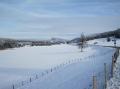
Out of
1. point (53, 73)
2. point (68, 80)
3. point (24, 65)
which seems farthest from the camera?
point (24, 65)

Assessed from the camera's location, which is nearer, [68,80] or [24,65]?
[68,80]

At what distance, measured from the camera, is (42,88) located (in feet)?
64.0

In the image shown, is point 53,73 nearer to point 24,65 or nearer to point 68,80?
point 68,80

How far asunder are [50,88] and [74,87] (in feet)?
6.66

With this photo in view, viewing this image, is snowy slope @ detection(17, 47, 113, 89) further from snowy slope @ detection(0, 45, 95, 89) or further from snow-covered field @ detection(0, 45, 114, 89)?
snowy slope @ detection(0, 45, 95, 89)

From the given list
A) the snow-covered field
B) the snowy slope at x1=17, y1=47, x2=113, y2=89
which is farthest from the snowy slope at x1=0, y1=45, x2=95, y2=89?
the snowy slope at x1=17, y1=47, x2=113, y2=89

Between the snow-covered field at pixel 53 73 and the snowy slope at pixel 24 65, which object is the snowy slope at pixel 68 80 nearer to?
the snow-covered field at pixel 53 73

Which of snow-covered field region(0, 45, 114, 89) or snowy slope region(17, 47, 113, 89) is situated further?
snow-covered field region(0, 45, 114, 89)

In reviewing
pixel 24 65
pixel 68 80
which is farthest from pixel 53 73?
pixel 24 65

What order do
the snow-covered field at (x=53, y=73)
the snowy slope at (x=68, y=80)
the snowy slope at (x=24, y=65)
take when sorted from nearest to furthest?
the snowy slope at (x=68, y=80), the snow-covered field at (x=53, y=73), the snowy slope at (x=24, y=65)

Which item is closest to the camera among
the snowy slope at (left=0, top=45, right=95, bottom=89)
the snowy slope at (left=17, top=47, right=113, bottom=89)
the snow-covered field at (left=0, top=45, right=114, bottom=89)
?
the snowy slope at (left=17, top=47, right=113, bottom=89)

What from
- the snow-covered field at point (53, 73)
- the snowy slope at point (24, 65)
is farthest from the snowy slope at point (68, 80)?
the snowy slope at point (24, 65)

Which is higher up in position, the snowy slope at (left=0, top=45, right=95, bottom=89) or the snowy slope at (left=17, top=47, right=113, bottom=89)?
the snowy slope at (left=17, top=47, right=113, bottom=89)

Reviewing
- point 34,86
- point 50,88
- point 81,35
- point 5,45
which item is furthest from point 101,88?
point 5,45
